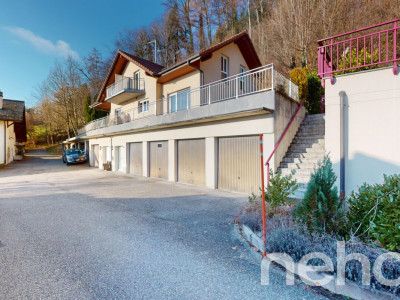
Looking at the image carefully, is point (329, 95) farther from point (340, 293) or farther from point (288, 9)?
point (288, 9)

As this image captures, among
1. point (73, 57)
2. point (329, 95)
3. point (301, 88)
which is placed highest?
point (73, 57)

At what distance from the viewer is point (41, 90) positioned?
32.4 metres

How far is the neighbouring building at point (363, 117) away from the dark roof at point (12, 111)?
89.4 ft

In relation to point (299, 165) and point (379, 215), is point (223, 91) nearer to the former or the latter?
point (299, 165)

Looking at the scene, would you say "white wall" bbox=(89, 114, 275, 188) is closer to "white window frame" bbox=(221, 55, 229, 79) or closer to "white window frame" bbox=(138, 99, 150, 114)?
"white window frame" bbox=(138, 99, 150, 114)

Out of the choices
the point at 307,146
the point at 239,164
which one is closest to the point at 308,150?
the point at 307,146

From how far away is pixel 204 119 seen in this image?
9477mm

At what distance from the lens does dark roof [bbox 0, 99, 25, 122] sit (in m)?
20.9

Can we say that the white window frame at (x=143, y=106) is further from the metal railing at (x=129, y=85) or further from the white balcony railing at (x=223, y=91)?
the metal railing at (x=129, y=85)

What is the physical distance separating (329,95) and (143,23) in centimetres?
3452

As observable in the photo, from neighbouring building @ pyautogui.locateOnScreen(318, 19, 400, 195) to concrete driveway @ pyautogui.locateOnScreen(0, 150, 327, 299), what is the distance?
3.29 meters

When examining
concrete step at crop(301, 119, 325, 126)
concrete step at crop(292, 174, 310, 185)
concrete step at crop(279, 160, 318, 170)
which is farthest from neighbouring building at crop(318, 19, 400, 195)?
concrete step at crop(301, 119, 325, 126)

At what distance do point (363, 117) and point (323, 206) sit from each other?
3419 mm

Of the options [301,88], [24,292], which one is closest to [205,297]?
[24,292]
